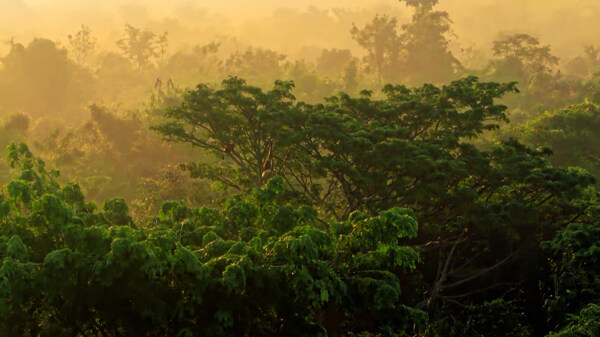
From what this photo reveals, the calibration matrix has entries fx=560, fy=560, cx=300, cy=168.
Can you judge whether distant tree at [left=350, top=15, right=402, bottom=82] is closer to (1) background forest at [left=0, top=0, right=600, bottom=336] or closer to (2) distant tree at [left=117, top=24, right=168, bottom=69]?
(1) background forest at [left=0, top=0, right=600, bottom=336]

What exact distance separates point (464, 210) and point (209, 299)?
11.0m

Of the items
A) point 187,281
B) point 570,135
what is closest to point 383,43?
point 570,135

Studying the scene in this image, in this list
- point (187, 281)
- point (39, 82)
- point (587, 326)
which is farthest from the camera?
point (39, 82)

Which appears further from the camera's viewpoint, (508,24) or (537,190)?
(508,24)

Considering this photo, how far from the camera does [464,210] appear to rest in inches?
671

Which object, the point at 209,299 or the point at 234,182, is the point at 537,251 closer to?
the point at 234,182

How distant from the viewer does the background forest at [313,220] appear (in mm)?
7758

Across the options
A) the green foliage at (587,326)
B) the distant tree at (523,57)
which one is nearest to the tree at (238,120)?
the green foliage at (587,326)

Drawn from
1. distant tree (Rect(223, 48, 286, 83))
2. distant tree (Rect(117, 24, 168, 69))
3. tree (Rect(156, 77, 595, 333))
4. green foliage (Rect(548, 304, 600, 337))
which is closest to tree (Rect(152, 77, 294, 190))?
tree (Rect(156, 77, 595, 333))

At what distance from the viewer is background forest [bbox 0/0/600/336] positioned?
305 inches

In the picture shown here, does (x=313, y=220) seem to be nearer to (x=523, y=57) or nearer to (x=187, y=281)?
(x=187, y=281)

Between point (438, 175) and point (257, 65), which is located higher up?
point (257, 65)

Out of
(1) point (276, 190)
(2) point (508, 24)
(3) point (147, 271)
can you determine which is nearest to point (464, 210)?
(1) point (276, 190)

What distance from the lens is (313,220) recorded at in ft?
36.3
